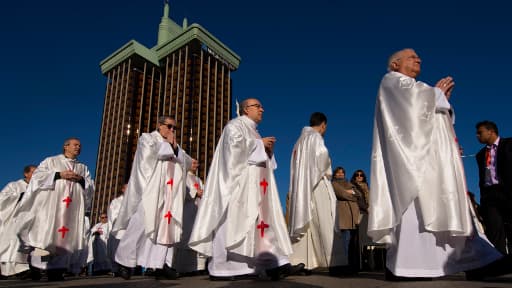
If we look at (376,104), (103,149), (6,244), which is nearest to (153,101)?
(103,149)

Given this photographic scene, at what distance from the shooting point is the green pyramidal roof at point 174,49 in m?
80.2

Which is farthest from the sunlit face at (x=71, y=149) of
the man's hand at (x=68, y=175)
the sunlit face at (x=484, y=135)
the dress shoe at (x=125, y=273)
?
the sunlit face at (x=484, y=135)

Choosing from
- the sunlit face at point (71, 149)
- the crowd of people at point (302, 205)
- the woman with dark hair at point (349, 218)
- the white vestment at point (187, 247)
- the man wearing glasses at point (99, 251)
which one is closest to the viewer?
the crowd of people at point (302, 205)

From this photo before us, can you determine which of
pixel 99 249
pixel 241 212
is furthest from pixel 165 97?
pixel 241 212

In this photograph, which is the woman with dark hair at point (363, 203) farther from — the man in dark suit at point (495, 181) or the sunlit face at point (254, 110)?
the sunlit face at point (254, 110)

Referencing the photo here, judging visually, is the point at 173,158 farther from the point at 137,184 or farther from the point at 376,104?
the point at 376,104

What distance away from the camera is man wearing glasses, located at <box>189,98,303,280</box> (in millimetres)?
4910

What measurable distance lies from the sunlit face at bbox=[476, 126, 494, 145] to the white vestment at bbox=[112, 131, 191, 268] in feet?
14.8

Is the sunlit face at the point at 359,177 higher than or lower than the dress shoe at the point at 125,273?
higher

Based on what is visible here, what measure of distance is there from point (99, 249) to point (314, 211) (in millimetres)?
11706

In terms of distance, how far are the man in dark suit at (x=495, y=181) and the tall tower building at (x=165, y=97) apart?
7084cm

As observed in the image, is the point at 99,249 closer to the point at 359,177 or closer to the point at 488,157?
the point at 359,177

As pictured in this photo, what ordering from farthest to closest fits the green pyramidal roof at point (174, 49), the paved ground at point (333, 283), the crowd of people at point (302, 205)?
the green pyramidal roof at point (174, 49) < the crowd of people at point (302, 205) < the paved ground at point (333, 283)

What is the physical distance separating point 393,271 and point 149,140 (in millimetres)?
4596
